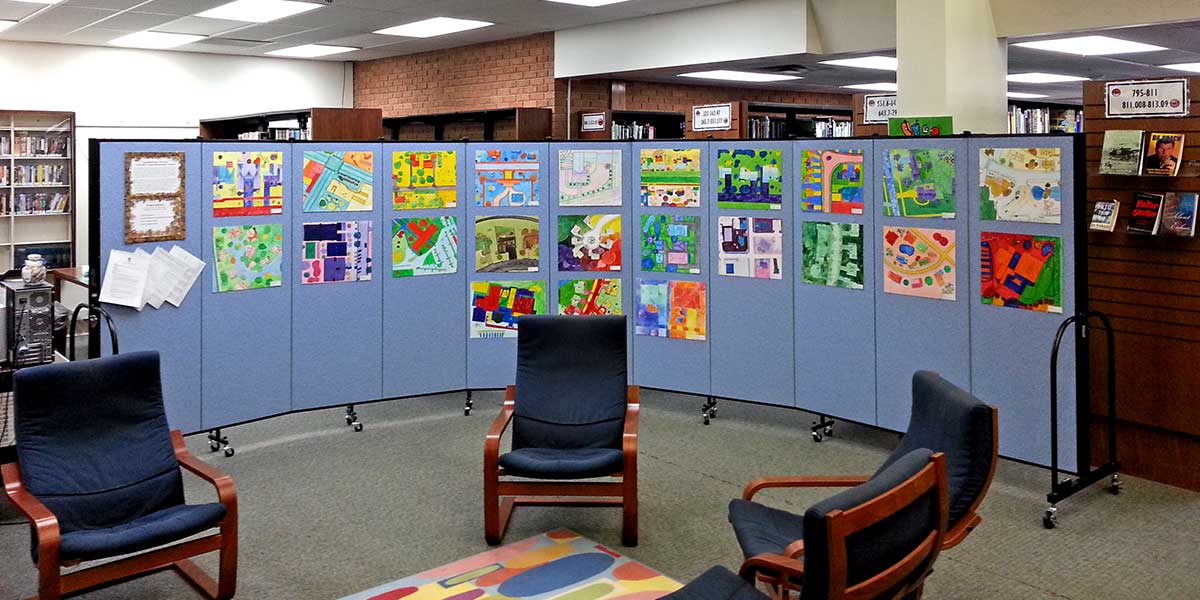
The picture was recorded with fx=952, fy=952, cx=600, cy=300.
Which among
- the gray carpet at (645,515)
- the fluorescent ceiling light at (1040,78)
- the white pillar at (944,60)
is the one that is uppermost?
the fluorescent ceiling light at (1040,78)

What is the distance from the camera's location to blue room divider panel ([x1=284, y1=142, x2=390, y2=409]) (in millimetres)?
5871

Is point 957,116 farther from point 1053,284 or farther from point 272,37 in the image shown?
point 272,37

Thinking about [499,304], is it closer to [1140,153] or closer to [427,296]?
[427,296]

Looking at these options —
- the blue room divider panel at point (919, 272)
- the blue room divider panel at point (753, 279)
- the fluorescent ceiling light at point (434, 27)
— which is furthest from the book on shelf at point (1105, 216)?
the fluorescent ceiling light at point (434, 27)

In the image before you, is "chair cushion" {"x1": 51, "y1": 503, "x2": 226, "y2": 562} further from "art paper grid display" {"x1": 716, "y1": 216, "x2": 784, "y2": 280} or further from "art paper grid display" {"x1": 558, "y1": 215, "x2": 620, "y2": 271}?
"art paper grid display" {"x1": 716, "y1": 216, "x2": 784, "y2": 280}

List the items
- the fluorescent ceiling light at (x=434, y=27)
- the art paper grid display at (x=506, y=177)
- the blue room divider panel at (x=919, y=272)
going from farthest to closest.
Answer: the fluorescent ceiling light at (x=434, y=27)
the art paper grid display at (x=506, y=177)
the blue room divider panel at (x=919, y=272)

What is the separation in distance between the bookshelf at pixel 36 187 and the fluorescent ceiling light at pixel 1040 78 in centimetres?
1218

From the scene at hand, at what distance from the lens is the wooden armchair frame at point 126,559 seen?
329 centimetres

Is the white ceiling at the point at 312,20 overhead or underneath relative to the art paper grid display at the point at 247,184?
overhead

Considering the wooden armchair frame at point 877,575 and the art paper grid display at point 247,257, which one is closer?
the wooden armchair frame at point 877,575

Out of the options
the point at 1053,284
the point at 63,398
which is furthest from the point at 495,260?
the point at 1053,284

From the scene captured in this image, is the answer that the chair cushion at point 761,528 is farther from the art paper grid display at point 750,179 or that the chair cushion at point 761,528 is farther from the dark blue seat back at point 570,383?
the art paper grid display at point 750,179

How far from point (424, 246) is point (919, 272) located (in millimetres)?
3117

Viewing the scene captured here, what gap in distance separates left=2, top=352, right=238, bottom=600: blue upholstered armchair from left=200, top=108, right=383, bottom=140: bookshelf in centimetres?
355
